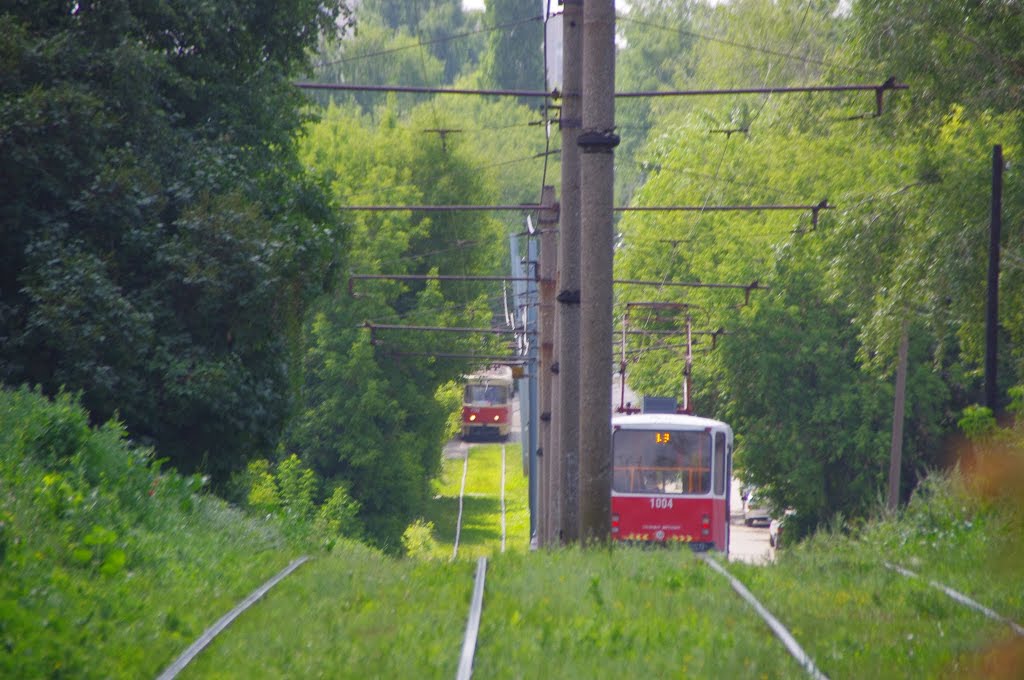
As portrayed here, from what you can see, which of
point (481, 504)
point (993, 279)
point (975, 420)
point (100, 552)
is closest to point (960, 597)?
point (975, 420)

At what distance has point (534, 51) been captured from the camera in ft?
338

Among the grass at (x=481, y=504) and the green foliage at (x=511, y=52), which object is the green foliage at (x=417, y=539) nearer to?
the grass at (x=481, y=504)

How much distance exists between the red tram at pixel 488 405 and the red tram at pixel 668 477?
52280mm

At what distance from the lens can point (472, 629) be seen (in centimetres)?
911

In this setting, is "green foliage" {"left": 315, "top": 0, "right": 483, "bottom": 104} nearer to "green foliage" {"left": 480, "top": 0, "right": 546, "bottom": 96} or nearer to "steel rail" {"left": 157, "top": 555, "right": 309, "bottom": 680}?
"green foliage" {"left": 480, "top": 0, "right": 546, "bottom": 96}

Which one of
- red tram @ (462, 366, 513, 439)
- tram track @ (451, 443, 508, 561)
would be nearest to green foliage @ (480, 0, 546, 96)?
red tram @ (462, 366, 513, 439)

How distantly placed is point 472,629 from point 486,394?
72.7 m

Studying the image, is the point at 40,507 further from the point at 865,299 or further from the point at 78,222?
the point at 865,299

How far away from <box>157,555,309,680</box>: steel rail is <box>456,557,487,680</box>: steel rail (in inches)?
64.7

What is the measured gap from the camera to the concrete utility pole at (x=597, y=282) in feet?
48.4

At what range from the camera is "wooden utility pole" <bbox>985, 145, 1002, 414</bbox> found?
2242cm

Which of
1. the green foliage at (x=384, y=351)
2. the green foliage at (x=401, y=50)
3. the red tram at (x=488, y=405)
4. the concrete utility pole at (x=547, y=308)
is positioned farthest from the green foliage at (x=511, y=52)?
the concrete utility pole at (x=547, y=308)

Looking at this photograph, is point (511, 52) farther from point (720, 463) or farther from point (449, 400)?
point (720, 463)

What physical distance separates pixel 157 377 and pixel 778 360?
2923 centimetres
